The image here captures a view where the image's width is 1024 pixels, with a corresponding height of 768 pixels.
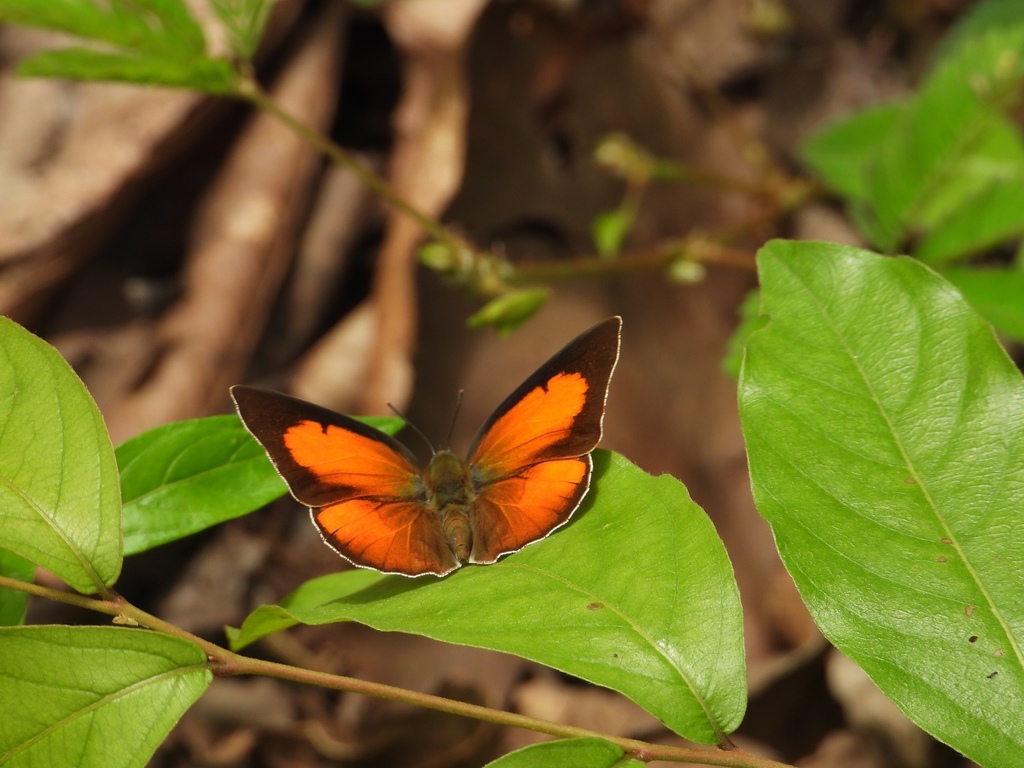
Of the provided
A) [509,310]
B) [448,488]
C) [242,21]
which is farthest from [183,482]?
[242,21]

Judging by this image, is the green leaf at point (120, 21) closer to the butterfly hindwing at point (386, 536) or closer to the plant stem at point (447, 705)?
the butterfly hindwing at point (386, 536)

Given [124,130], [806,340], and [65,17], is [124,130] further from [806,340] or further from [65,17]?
[806,340]

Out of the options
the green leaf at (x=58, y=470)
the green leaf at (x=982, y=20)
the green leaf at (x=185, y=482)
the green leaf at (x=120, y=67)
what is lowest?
the green leaf at (x=185, y=482)

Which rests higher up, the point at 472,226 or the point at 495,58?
the point at 495,58

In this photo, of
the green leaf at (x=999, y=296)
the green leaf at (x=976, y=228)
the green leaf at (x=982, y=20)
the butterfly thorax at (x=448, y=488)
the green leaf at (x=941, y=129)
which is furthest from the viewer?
the green leaf at (x=982, y=20)

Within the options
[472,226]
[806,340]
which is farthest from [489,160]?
[806,340]

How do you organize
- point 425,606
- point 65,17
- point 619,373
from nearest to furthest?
point 425,606, point 65,17, point 619,373

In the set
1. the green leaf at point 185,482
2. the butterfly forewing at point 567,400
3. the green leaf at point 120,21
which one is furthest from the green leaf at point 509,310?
the green leaf at point 120,21
